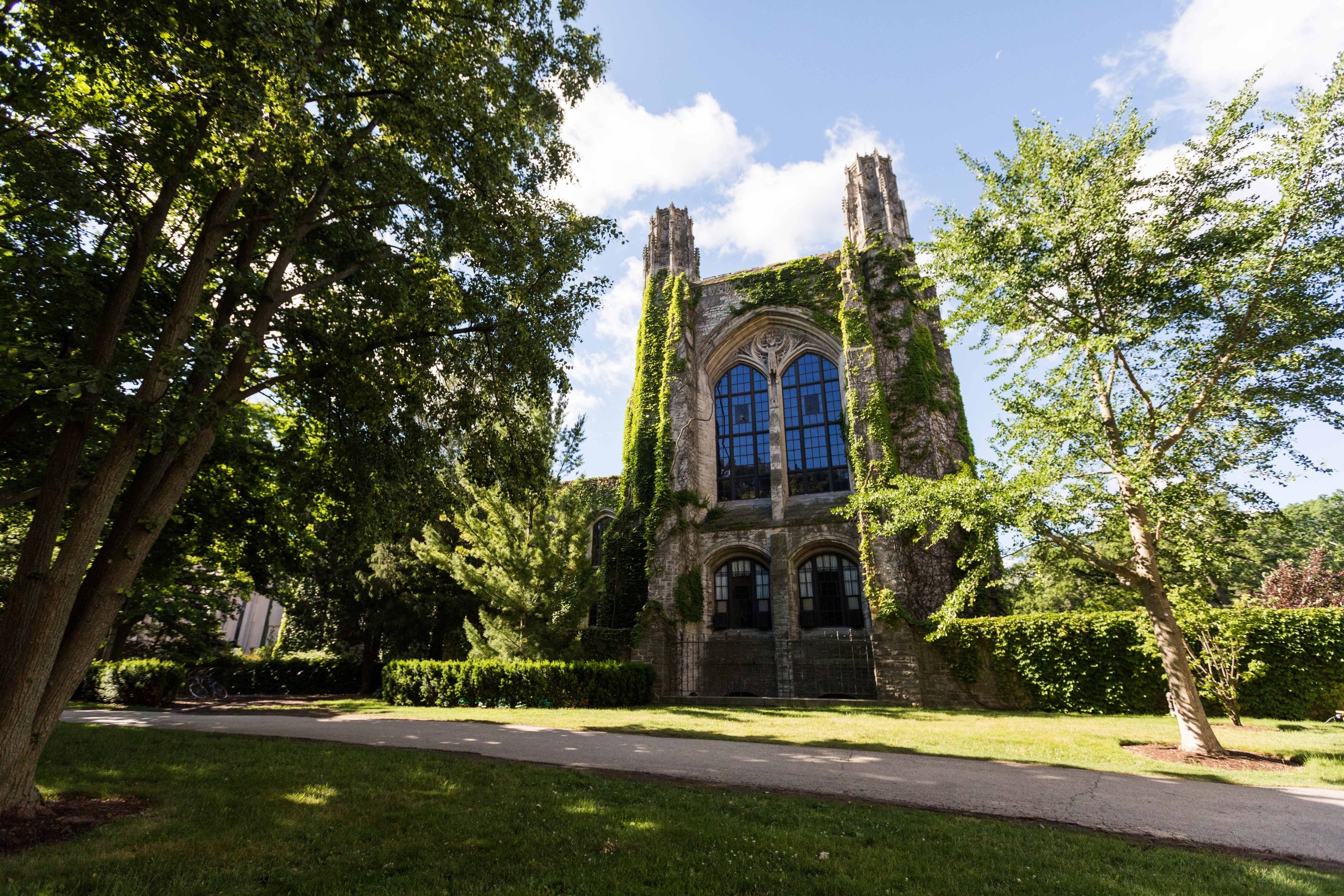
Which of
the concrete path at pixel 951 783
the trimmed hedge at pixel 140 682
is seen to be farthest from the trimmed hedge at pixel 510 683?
the trimmed hedge at pixel 140 682

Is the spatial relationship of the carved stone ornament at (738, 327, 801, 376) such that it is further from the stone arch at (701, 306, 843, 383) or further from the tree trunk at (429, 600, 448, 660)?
the tree trunk at (429, 600, 448, 660)

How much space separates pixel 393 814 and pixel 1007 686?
572 inches

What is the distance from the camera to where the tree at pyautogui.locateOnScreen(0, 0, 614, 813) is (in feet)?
16.8

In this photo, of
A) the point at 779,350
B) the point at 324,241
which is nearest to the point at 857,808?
the point at 324,241

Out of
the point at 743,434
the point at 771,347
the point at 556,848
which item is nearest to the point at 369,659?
the point at 743,434

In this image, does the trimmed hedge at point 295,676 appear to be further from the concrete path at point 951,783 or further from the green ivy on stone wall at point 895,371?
the green ivy on stone wall at point 895,371

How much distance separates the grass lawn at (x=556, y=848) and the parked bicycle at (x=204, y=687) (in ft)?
50.4

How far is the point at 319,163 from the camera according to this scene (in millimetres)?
5824

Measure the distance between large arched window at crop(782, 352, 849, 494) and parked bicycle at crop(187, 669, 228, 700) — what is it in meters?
19.0

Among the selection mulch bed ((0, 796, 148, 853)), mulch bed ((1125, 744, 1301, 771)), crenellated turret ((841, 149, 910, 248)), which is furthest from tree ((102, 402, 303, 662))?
crenellated turret ((841, 149, 910, 248))

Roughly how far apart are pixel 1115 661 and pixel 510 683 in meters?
13.8

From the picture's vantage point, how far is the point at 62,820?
15.2 feet

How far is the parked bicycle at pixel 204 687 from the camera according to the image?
18094 mm

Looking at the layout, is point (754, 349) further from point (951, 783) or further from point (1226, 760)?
point (951, 783)
